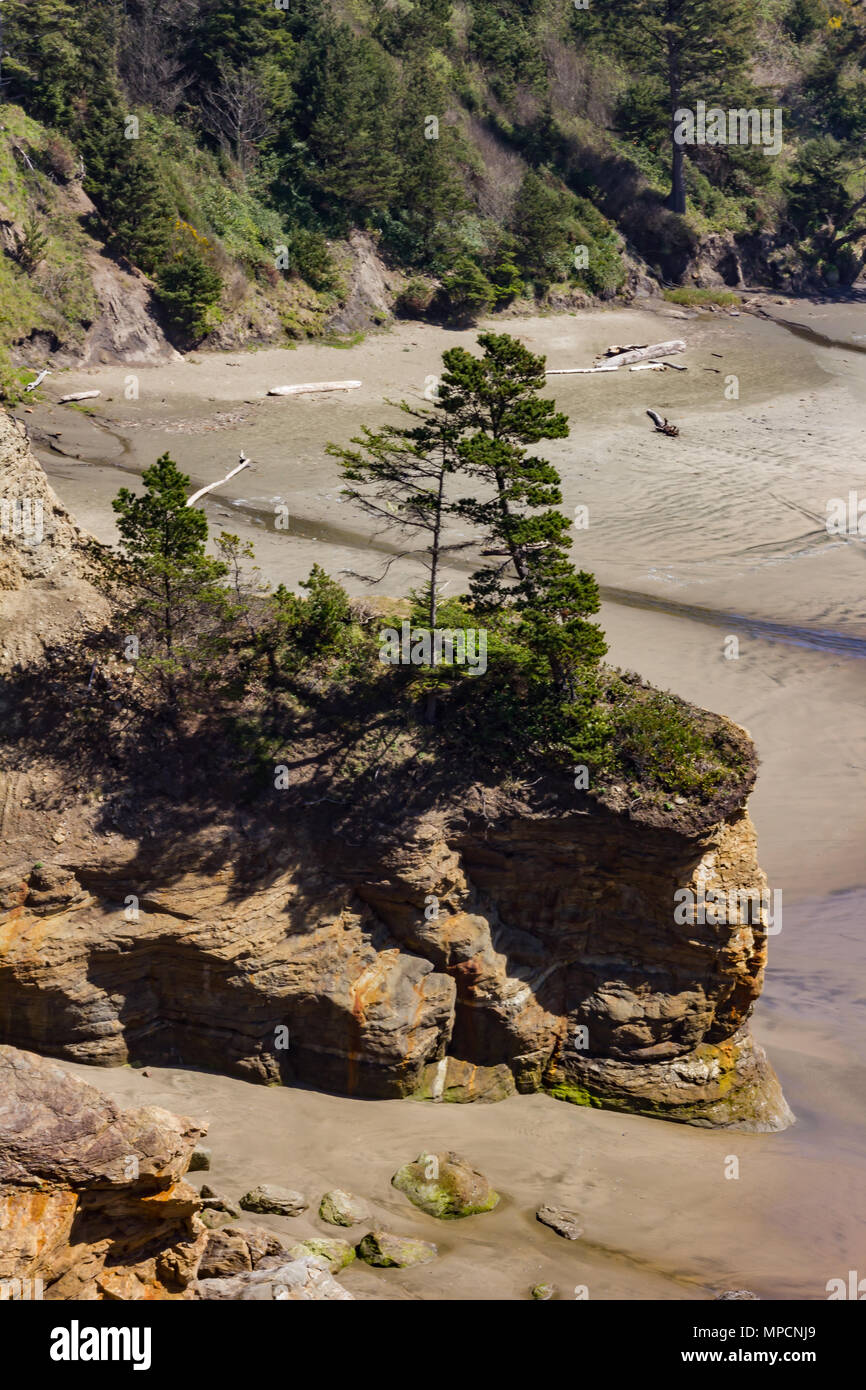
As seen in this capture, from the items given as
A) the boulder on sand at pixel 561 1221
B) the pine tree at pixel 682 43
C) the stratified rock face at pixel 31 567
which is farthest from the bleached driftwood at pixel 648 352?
the boulder on sand at pixel 561 1221

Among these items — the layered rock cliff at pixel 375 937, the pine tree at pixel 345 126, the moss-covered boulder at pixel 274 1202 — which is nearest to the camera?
the moss-covered boulder at pixel 274 1202

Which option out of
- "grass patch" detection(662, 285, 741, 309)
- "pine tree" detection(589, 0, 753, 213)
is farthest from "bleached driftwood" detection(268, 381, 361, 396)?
"pine tree" detection(589, 0, 753, 213)

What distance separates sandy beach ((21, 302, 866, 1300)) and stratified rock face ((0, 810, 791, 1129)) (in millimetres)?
727

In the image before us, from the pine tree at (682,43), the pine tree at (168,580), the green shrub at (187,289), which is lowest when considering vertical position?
the pine tree at (168,580)

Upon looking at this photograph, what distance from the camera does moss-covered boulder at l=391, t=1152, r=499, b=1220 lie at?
649 inches

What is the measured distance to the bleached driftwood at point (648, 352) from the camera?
53.1 m

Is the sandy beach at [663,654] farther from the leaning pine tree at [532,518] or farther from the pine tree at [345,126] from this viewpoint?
the pine tree at [345,126]

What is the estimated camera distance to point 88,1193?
12.1m

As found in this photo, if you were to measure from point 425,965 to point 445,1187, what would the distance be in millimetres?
3586

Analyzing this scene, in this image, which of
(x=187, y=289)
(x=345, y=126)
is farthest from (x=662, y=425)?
(x=345, y=126)

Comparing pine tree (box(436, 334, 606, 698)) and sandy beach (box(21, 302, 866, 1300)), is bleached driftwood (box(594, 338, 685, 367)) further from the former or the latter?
pine tree (box(436, 334, 606, 698))

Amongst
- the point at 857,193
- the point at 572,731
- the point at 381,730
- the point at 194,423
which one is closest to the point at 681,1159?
the point at 572,731

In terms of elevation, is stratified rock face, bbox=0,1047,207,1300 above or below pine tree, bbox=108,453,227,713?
below

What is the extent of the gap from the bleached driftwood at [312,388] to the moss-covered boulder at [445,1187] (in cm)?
3410
